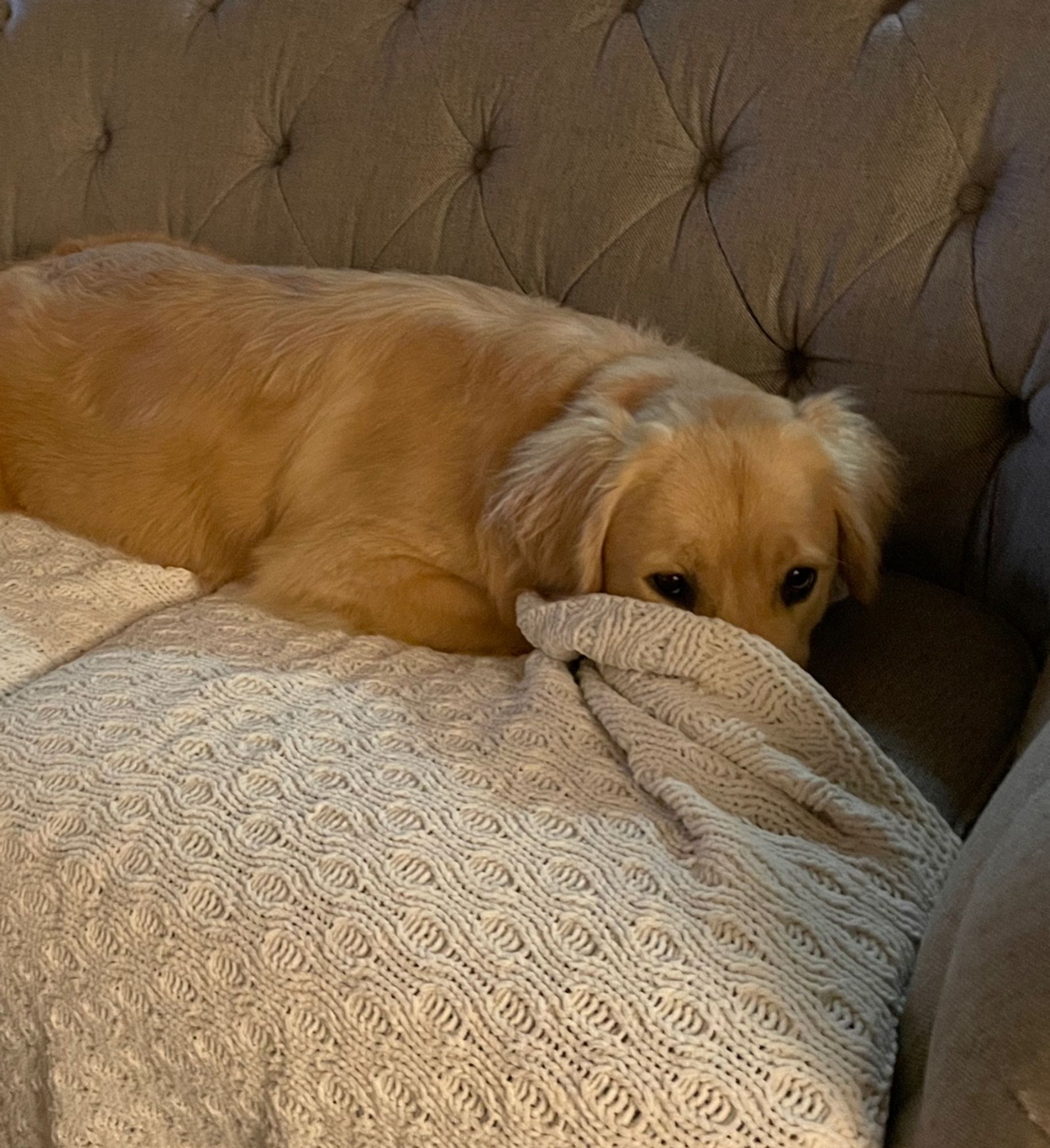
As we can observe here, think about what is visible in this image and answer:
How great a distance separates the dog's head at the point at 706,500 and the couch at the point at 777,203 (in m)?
0.10

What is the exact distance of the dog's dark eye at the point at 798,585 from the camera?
1.47 meters

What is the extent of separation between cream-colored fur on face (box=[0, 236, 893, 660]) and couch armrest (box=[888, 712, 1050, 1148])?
605mm

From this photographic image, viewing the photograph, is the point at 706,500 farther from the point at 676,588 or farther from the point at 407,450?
the point at 407,450

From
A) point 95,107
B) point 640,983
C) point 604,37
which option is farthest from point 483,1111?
point 95,107

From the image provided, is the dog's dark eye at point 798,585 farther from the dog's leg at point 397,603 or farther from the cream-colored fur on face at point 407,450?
the dog's leg at point 397,603

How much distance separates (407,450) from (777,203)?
0.70m

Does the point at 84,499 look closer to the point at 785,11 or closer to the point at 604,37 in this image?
the point at 604,37

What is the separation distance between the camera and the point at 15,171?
8.23 feet

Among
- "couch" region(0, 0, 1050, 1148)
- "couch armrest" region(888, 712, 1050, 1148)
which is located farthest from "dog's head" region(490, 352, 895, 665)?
"couch armrest" region(888, 712, 1050, 1148)

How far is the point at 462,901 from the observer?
0.98 metres

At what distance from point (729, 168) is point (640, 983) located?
1327 mm

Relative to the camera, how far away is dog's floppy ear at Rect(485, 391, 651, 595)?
1.49 metres

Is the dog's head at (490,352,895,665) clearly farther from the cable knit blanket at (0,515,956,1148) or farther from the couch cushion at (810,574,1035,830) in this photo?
the cable knit blanket at (0,515,956,1148)

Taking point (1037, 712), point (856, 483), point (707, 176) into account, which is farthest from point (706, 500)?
point (707, 176)
